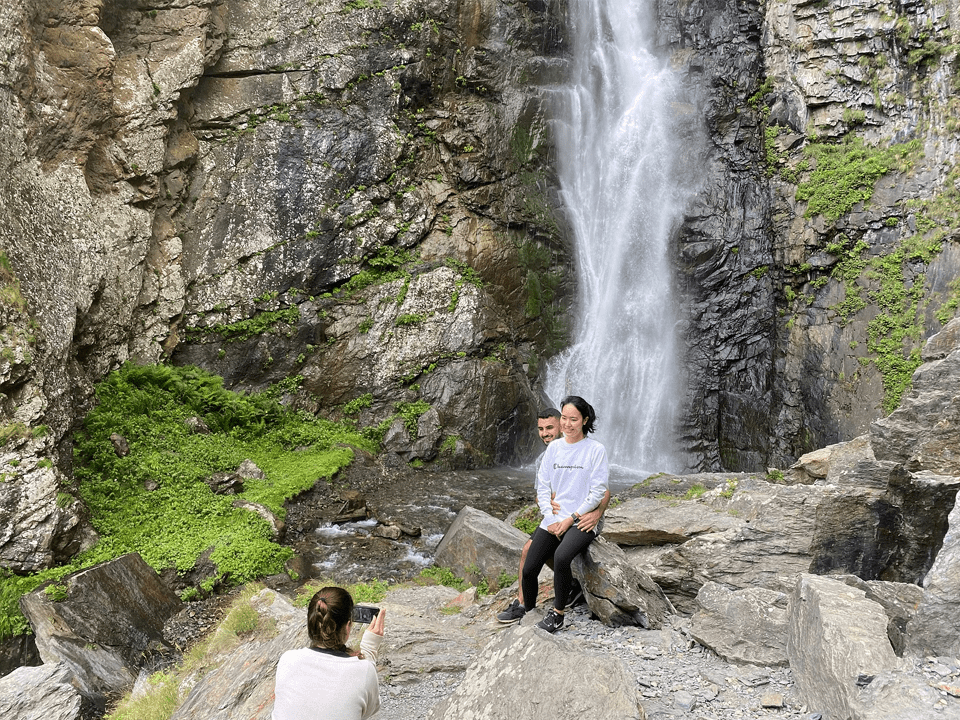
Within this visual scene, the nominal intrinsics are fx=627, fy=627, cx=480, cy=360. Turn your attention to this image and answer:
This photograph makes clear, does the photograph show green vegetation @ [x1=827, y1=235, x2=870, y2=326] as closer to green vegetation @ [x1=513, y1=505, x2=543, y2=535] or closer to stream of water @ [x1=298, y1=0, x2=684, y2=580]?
stream of water @ [x1=298, y1=0, x2=684, y2=580]

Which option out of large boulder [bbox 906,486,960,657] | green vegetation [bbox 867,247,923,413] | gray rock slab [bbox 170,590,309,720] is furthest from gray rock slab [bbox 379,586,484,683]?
green vegetation [bbox 867,247,923,413]

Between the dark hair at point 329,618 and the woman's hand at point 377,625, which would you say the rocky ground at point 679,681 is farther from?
the dark hair at point 329,618

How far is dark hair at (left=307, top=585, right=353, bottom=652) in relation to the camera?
2.92m

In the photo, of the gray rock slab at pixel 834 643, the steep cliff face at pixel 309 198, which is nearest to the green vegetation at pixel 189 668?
the gray rock slab at pixel 834 643

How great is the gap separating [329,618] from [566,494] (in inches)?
92.3

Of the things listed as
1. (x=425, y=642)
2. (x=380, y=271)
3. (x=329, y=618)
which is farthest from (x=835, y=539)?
(x=380, y=271)

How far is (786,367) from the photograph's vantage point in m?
15.5

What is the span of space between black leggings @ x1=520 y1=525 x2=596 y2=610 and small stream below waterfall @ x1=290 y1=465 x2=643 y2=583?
4461 mm

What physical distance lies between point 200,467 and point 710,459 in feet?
38.3

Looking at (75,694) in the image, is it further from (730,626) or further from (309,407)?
(309,407)

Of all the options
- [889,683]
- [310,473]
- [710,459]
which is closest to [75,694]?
[310,473]

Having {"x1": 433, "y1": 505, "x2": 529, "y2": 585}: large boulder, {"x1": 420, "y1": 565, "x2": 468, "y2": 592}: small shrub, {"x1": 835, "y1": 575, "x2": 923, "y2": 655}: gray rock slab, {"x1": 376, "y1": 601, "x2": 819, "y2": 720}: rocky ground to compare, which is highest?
{"x1": 835, "y1": 575, "x2": 923, "y2": 655}: gray rock slab

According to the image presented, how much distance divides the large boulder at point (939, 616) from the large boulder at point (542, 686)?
1505 millimetres

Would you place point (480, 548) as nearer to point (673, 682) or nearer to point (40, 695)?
point (673, 682)
